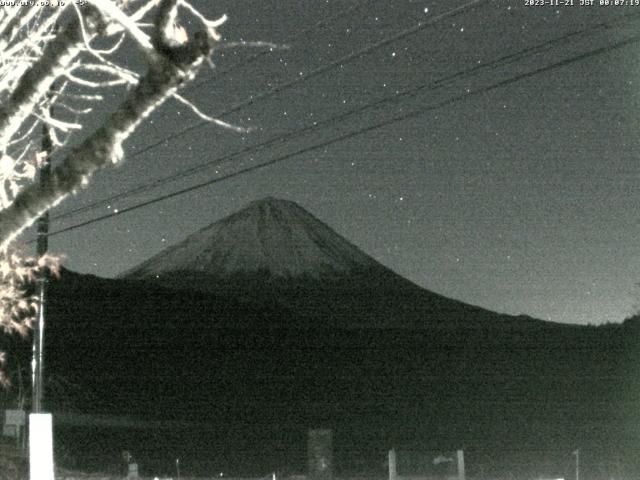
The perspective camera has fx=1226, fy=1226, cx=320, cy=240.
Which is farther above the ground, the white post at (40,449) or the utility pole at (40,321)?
the utility pole at (40,321)

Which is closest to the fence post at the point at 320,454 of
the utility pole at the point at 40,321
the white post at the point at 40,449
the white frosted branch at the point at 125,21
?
the utility pole at the point at 40,321

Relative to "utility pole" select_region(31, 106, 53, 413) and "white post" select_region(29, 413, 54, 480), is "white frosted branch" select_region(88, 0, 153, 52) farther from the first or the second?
"utility pole" select_region(31, 106, 53, 413)

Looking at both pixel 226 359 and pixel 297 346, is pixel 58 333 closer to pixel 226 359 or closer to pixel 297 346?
pixel 226 359

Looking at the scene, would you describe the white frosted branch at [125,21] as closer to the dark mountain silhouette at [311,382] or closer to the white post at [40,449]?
the white post at [40,449]

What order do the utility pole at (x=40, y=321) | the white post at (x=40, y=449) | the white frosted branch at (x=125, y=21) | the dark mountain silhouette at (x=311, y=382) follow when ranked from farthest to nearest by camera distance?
the dark mountain silhouette at (x=311, y=382), the utility pole at (x=40, y=321), the white post at (x=40, y=449), the white frosted branch at (x=125, y=21)

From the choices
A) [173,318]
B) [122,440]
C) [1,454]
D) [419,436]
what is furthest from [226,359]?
[1,454]

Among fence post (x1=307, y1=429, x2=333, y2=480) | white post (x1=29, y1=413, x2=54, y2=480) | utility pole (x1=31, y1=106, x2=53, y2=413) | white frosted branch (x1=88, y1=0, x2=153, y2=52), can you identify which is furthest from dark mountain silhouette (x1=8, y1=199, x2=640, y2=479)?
white frosted branch (x1=88, y1=0, x2=153, y2=52)
